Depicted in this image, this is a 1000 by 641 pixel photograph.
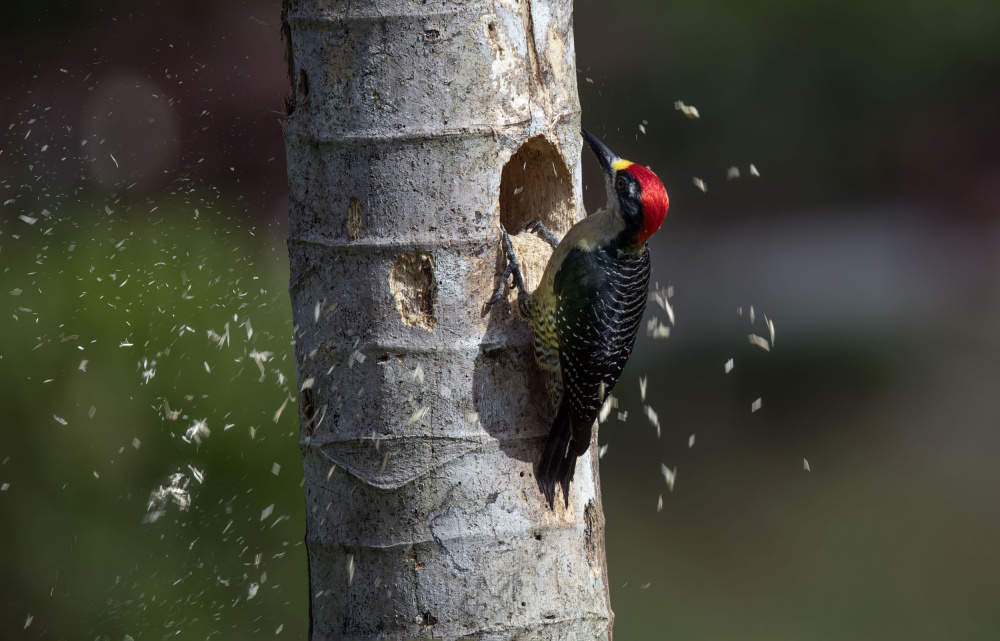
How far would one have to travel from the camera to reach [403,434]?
7.75 feet

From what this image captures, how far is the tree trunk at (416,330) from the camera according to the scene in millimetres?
2330

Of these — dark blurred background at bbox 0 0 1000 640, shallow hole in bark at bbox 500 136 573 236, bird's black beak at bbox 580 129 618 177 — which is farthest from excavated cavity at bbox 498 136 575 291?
dark blurred background at bbox 0 0 1000 640

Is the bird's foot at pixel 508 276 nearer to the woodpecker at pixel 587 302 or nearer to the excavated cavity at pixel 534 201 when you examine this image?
the woodpecker at pixel 587 302

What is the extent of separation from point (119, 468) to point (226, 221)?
1.22 metres

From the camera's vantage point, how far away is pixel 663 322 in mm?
8805

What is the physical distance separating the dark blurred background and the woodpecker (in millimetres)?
1614

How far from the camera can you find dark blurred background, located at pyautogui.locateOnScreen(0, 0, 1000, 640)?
4.11m

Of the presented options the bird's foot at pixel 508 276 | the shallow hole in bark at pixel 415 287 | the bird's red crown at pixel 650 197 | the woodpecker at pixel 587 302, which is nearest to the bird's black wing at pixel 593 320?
the woodpecker at pixel 587 302

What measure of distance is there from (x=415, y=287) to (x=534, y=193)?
638mm

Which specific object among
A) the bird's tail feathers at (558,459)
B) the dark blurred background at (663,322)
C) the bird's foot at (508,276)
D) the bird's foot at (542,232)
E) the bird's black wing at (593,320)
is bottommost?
the dark blurred background at (663,322)

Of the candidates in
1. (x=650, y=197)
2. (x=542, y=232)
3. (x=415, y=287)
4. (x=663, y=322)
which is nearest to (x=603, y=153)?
(x=650, y=197)

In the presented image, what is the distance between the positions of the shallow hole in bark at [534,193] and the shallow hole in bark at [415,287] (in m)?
0.49

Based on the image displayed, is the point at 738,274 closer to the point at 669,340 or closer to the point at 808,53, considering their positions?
the point at 669,340

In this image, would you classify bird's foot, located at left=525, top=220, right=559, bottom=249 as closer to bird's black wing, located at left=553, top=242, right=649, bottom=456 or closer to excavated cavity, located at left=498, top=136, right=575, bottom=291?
excavated cavity, located at left=498, top=136, right=575, bottom=291
